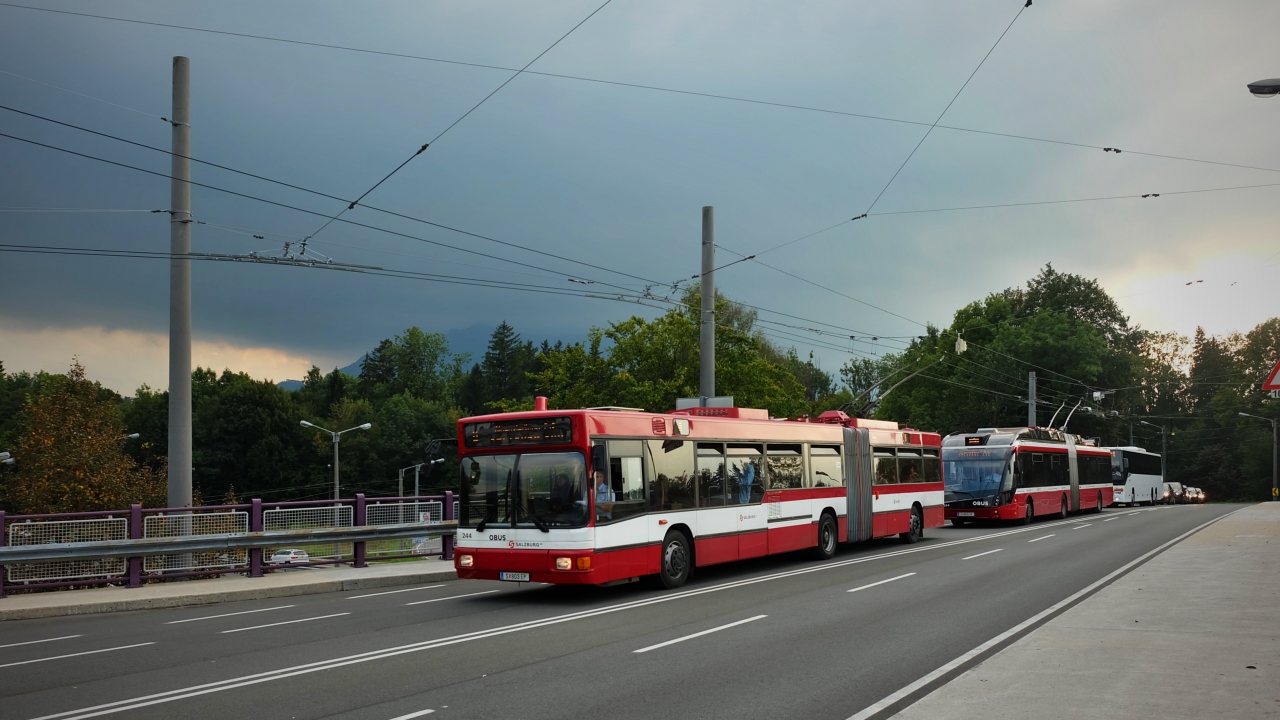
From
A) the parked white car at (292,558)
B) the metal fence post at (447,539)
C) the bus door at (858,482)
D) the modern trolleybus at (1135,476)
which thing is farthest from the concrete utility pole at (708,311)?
the modern trolleybus at (1135,476)

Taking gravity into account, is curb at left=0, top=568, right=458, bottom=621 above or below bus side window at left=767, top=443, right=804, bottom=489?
below

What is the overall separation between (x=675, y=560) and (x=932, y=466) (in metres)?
12.9

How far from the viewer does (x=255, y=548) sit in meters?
18.5

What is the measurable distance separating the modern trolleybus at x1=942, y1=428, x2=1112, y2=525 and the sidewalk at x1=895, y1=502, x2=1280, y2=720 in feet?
59.6

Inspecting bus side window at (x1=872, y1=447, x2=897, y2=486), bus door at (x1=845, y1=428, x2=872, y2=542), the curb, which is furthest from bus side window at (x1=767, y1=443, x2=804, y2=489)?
the curb

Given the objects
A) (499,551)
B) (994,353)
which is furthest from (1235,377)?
(499,551)

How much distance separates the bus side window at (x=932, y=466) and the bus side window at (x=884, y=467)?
89.6 inches

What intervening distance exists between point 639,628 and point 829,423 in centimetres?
1179

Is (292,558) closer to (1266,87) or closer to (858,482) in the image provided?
(858,482)

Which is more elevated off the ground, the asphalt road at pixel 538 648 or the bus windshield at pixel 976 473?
the bus windshield at pixel 976 473

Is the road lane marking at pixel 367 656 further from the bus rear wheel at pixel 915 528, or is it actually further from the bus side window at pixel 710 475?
the bus rear wheel at pixel 915 528

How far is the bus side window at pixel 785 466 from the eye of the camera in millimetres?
19000

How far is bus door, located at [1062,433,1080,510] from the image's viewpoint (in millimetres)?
38812

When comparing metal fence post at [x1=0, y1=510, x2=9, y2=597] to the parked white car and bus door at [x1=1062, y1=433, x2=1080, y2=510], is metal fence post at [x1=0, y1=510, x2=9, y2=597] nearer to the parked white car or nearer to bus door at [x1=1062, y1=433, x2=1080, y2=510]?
the parked white car
